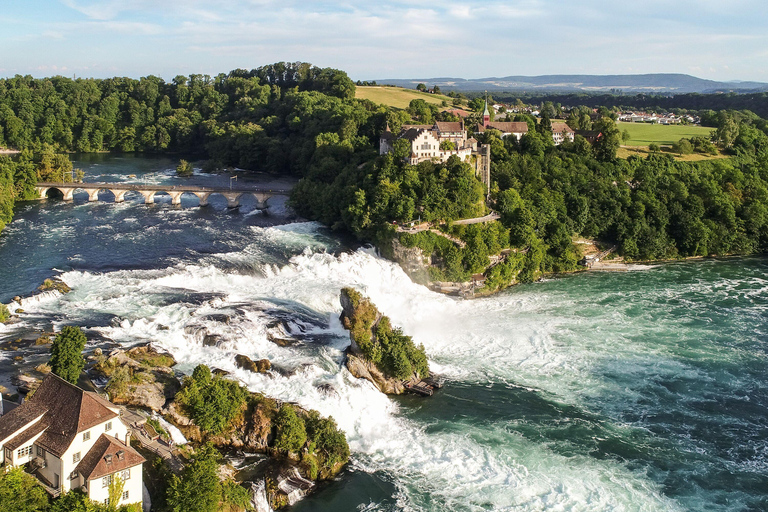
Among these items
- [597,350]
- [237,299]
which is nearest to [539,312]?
[597,350]

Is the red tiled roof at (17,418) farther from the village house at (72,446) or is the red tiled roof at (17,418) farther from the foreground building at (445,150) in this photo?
the foreground building at (445,150)

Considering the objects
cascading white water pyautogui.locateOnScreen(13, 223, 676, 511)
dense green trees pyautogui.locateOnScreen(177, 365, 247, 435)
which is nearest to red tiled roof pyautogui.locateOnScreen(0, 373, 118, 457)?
dense green trees pyautogui.locateOnScreen(177, 365, 247, 435)

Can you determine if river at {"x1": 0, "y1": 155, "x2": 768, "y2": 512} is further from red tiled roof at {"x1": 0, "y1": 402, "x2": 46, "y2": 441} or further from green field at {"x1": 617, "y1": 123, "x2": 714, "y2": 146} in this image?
green field at {"x1": 617, "y1": 123, "x2": 714, "y2": 146}

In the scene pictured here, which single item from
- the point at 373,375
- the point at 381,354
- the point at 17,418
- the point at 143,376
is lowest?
the point at 373,375

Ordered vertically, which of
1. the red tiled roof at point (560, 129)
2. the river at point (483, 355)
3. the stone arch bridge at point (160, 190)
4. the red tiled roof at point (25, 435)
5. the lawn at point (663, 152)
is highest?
the red tiled roof at point (560, 129)

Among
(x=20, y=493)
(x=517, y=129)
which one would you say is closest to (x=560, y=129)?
(x=517, y=129)

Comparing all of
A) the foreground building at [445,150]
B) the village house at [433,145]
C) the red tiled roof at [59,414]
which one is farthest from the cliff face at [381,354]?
the foreground building at [445,150]

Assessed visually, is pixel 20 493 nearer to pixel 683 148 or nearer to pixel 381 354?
pixel 381 354
